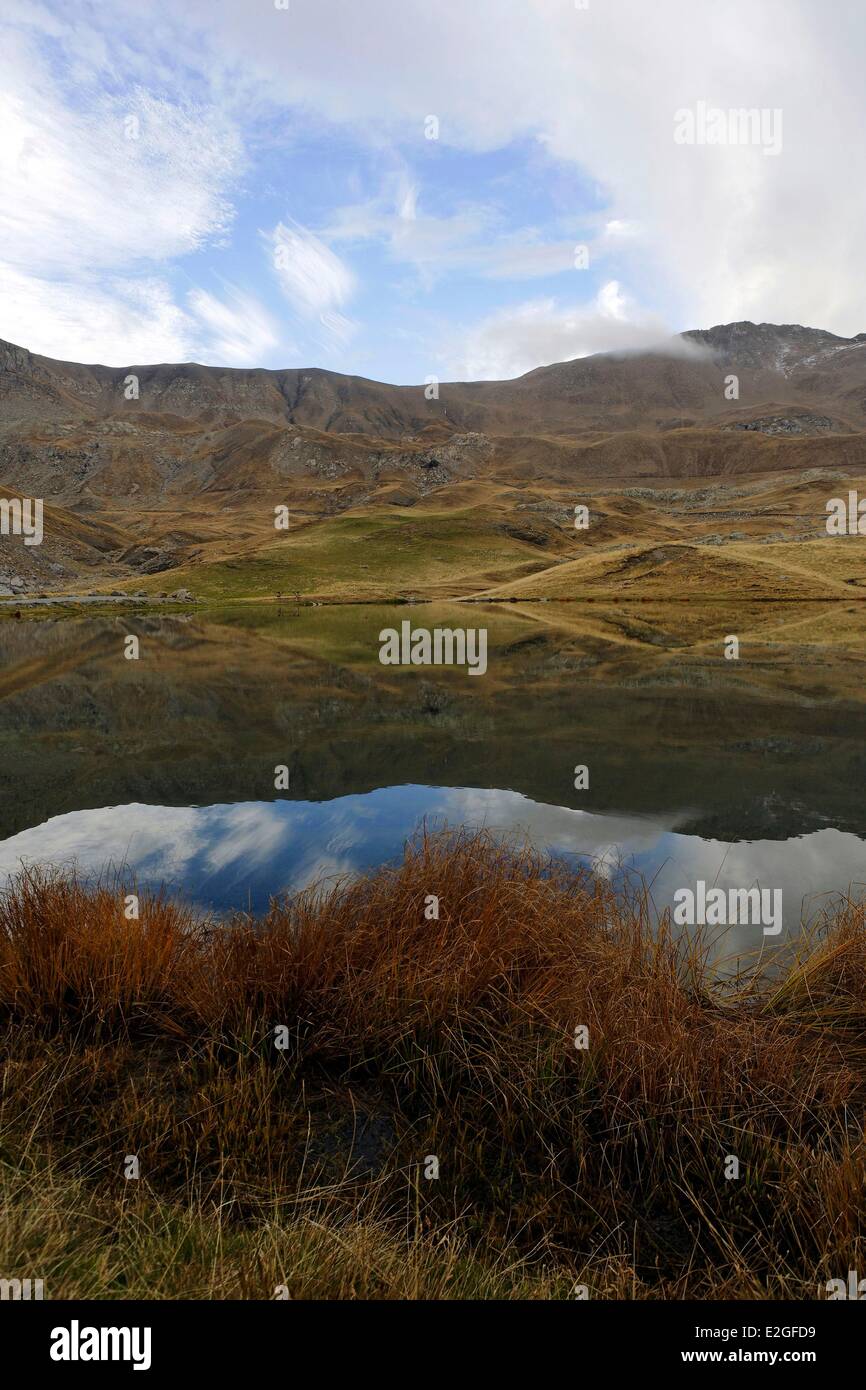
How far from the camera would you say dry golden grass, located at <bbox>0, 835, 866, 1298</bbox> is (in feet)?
11.0

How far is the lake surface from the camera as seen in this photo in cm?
1032

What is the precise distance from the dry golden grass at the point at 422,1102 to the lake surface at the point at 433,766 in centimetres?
149

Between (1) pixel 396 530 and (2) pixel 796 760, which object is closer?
(2) pixel 796 760

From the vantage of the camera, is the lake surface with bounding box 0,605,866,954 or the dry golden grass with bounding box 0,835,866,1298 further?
the lake surface with bounding box 0,605,866,954

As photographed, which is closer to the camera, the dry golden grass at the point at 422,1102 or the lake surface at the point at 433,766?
the dry golden grass at the point at 422,1102

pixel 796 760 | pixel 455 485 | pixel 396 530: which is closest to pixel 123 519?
pixel 455 485

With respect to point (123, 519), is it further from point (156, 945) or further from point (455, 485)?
point (156, 945)

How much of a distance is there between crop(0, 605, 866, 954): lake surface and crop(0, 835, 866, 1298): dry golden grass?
1492mm

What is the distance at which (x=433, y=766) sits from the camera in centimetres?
1611

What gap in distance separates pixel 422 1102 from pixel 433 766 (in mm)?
11374

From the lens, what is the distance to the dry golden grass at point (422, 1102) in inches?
132

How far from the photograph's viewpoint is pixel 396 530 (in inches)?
4771

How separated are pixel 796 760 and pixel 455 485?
170623 mm

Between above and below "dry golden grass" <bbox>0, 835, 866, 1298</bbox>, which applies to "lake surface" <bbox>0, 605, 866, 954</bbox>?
above
